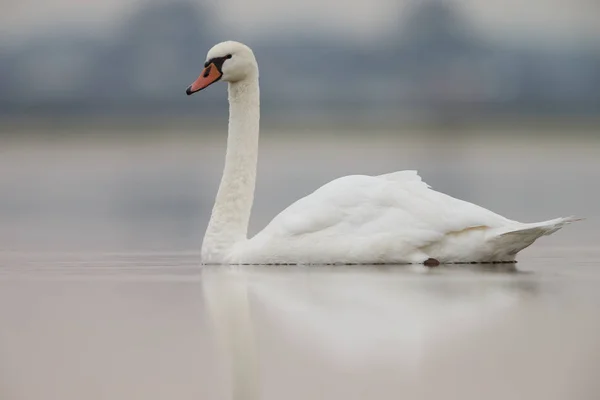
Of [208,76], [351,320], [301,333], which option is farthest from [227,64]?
[301,333]

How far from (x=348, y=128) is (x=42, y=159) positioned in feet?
49.5

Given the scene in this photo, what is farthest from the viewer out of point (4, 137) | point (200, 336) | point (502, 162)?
point (4, 137)

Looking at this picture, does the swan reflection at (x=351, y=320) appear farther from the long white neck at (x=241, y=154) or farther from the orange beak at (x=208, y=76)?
the orange beak at (x=208, y=76)

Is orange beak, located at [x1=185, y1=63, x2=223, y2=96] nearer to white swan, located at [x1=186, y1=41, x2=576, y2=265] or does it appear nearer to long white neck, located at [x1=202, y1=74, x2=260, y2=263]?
long white neck, located at [x1=202, y1=74, x2=260, y2=263]

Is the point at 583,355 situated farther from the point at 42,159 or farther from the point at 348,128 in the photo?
the point at 348,128

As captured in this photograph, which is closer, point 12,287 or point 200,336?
point 200,336

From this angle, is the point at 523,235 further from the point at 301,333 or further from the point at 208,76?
the point at 301,333

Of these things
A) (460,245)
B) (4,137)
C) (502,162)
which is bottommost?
(460,245)

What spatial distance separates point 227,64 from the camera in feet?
31.9

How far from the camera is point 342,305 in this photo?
702 cm

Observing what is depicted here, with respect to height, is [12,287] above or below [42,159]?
below

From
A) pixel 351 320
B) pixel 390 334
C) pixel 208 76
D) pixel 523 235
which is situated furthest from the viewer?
pixel 208 76

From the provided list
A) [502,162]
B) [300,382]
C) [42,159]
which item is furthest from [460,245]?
[42,159]

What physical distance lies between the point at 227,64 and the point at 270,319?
348cm
